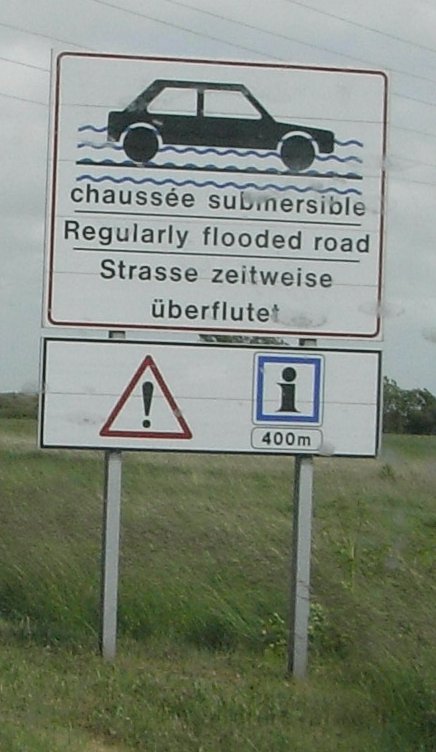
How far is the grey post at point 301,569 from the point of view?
9938 mm

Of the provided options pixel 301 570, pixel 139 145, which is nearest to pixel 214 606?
→ pixel 301 570

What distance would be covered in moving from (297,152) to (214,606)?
328 centimetres

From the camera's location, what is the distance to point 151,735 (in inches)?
317

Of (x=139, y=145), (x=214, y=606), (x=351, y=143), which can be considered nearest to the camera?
(x=139, y=145)

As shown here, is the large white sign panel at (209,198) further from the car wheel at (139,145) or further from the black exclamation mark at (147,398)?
the black exclamation mark at (147,398)

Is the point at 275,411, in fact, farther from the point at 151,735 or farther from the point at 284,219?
the point at 151,735

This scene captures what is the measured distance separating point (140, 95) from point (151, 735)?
415 cm

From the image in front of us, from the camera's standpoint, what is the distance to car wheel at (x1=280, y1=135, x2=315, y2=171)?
1002 cm

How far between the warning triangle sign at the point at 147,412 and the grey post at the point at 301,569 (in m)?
0.81

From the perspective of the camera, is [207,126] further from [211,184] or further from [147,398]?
[147,398]

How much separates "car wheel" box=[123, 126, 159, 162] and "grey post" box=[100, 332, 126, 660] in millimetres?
1145

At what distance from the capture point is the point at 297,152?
10.0 m

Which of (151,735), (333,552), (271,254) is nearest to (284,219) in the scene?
(271,254)

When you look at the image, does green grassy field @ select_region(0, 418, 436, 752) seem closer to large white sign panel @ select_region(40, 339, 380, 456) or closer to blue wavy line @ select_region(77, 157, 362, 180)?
large white sign panel @ select_region(40, 339, 380, 456)
